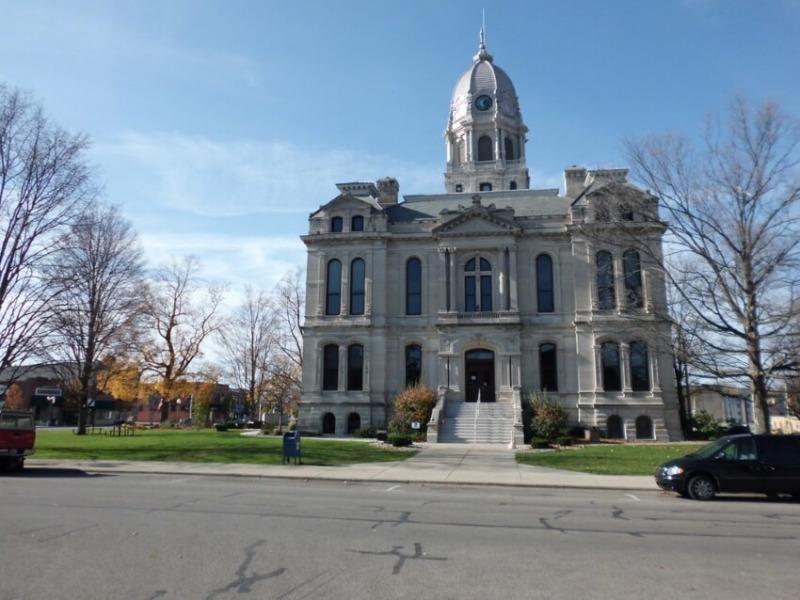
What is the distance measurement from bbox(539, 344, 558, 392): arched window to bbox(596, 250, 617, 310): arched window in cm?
441

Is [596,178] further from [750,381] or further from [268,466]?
[268,466]

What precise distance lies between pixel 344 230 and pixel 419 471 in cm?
2529

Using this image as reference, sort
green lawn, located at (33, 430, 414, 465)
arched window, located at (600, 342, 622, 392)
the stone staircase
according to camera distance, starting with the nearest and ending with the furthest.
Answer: green lawn, located at (33, 430, 414, 465) → the stone staircase → arched window, located at (600, 342, 622, 392)

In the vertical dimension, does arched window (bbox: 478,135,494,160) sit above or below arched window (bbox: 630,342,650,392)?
above

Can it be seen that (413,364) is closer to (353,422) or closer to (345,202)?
(353,422)

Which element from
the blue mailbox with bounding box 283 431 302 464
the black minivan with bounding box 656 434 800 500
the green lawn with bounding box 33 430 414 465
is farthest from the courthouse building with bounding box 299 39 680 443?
the black minivan with bounding box 656 434 800 500

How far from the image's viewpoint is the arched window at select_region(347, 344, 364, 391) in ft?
133

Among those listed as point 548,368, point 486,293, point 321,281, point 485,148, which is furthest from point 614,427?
point 485,148

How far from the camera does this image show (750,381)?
24.0 m

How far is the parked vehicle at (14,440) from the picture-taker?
19.1 m

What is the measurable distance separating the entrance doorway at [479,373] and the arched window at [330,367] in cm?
906

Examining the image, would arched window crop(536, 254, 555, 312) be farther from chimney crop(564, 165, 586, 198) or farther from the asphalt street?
the asphalt street

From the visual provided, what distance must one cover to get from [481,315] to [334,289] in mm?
10756

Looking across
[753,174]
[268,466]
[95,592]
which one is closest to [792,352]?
[753,174]
